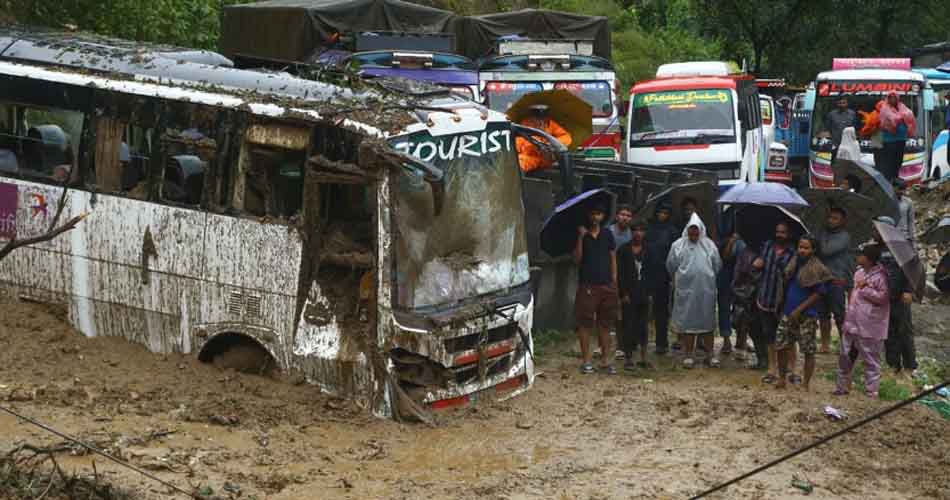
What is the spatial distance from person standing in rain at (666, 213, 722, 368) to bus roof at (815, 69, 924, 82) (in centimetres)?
1292

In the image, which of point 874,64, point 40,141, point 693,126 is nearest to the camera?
point 40,141

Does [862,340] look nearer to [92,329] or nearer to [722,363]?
[722,363]

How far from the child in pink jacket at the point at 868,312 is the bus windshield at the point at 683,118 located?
354 inches

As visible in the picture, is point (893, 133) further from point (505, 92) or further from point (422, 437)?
point (422, 437)

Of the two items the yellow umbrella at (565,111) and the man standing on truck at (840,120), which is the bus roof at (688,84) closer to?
the yellow umbrella at (565,111)

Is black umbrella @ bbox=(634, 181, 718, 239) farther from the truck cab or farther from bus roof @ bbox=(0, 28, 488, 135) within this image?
the truck cab

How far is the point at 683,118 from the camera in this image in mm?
20609

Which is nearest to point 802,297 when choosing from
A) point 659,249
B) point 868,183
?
point 659,249

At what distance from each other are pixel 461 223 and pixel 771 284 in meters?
3.26

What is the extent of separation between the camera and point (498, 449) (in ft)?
32.5

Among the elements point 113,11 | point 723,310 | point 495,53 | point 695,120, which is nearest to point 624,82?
point 495,53

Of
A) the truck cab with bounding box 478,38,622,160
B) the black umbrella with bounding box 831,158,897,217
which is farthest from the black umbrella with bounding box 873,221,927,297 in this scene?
the truck cab with bounding box 478,38,622,160

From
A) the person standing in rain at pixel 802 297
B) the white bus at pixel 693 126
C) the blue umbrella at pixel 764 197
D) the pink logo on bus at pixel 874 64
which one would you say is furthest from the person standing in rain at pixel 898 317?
the pink logo on bus at pixel 874 64

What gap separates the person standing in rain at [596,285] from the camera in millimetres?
12391
